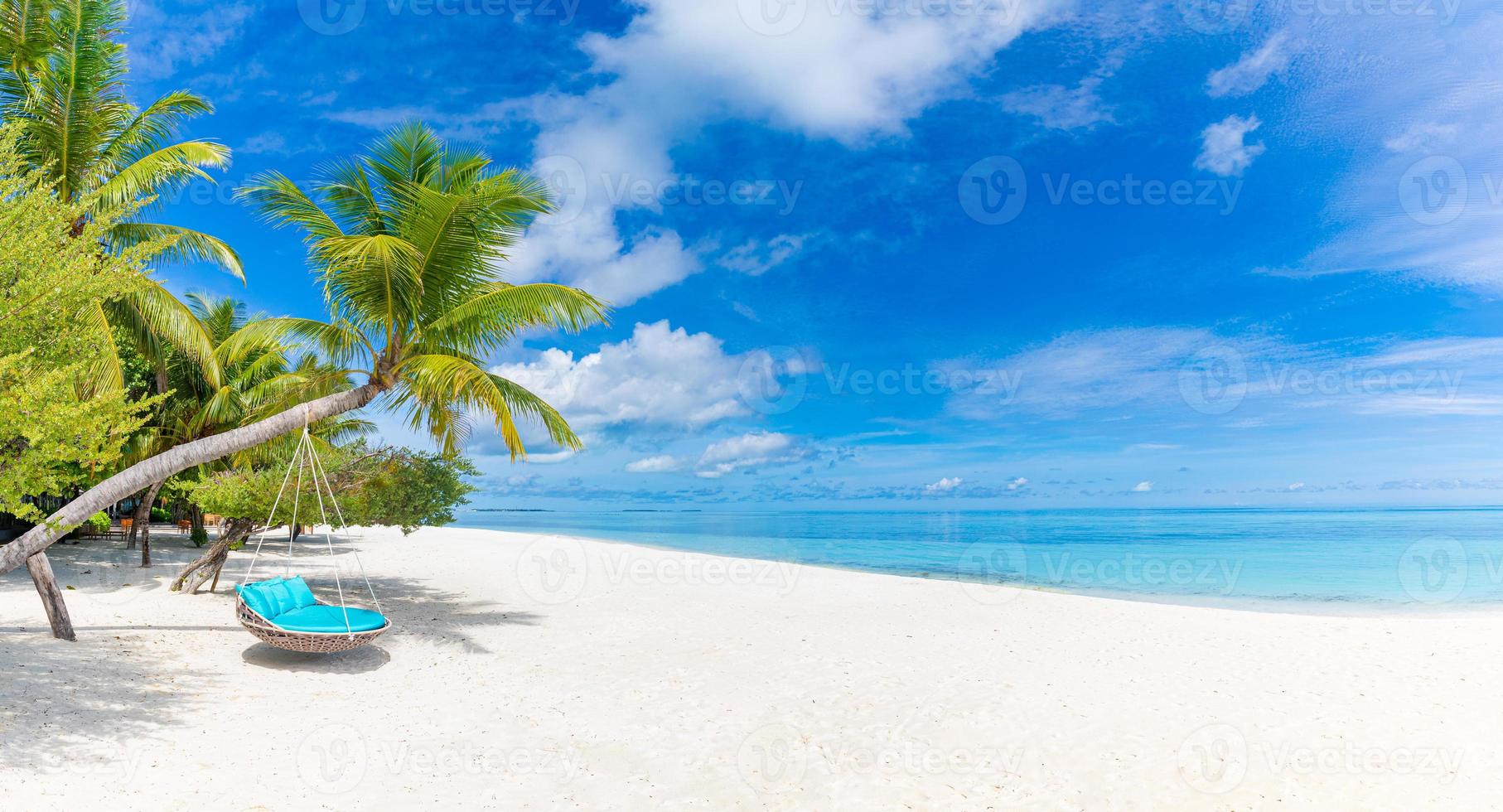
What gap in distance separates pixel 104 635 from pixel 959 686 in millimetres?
9292

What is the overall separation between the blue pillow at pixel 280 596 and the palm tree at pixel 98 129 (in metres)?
4.06

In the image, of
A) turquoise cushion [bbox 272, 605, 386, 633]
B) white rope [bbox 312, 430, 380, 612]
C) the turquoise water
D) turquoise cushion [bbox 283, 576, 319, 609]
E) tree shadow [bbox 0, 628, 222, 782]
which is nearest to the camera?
tree shadow [bbox 0, 628, 222, 782]

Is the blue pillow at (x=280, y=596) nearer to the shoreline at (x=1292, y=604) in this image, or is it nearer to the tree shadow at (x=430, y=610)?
the tree shadow at (x=430, y=610)

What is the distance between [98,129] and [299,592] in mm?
8319

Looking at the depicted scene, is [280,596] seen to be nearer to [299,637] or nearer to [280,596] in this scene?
[280,596]

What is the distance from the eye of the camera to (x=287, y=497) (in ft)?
33.2

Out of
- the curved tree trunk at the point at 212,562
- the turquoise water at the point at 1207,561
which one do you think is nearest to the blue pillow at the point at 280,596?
the curved tree trunk at the point at 212,562

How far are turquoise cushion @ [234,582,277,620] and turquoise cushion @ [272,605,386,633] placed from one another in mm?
109

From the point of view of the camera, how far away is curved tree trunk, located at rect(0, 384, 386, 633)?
6.23 meters

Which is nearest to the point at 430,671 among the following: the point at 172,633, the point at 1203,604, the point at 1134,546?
the point at 172,633

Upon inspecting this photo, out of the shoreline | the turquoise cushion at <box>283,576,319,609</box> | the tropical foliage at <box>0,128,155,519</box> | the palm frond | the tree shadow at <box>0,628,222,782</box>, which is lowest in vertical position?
the shoreline

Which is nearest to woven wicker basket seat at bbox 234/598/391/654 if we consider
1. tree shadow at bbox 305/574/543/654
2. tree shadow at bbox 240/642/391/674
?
tree shadow at bbox 240/642/391/674

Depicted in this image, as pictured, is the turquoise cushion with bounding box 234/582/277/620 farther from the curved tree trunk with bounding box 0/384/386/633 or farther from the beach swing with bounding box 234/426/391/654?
the curved tree trunk with bounding box 0/384/386/633

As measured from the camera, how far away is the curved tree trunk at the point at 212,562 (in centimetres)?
1092
